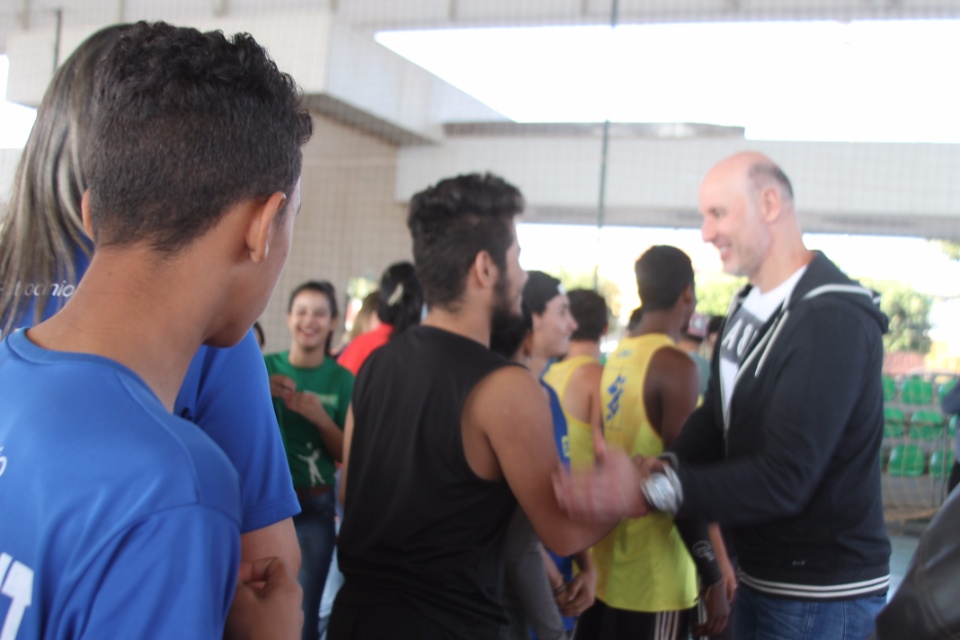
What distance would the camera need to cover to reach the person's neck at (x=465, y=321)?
80.9 inches

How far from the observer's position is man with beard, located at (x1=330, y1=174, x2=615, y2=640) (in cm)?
182

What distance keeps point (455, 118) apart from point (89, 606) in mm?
9571

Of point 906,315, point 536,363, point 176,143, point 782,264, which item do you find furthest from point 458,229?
point 906,315

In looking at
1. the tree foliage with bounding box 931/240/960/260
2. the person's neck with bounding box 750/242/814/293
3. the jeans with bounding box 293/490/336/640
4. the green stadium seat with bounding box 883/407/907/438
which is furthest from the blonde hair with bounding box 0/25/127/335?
the green stadium seat with bounding box 883/407/907/438

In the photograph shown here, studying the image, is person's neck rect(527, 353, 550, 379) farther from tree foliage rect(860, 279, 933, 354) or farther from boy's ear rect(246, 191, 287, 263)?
tree foliage rect(860, 279, 933, 354)

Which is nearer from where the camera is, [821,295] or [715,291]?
[821,295]

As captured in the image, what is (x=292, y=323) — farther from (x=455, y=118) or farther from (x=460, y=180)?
(x=455, y=118)

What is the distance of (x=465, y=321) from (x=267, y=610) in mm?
1246

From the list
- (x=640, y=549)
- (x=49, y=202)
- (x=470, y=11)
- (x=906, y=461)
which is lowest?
(x=906, y=461)

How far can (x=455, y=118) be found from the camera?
9.88 meters

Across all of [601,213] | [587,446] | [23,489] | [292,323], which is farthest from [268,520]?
[601,213]

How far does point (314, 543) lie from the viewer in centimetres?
344

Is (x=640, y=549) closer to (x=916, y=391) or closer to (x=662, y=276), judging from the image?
(x=662, y=276)

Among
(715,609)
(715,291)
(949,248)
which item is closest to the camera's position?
(715,609)
